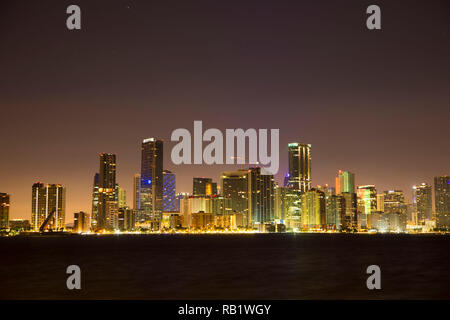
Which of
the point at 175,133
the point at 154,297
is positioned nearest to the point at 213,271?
the point at 175,133

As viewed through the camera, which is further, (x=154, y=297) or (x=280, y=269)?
(x=280, y=269)

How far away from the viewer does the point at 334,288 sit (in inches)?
2245

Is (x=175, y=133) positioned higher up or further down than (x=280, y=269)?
higher up

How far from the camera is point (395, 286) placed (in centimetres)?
5944

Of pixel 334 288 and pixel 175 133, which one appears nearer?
pixel 334 288

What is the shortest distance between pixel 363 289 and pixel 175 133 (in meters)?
Answer: 28.7
